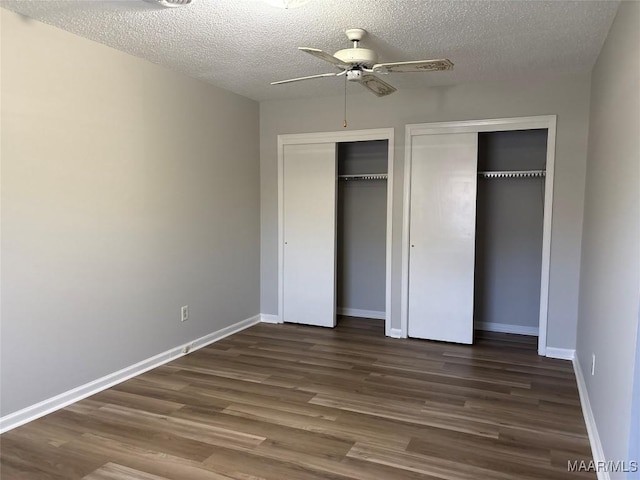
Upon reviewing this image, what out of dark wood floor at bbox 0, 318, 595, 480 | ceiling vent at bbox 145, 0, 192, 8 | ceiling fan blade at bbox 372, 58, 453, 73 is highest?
ceiling vent at bbox 145, 0, 192, 8

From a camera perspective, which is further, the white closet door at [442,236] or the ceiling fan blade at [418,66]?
the white closet door at [442,236]

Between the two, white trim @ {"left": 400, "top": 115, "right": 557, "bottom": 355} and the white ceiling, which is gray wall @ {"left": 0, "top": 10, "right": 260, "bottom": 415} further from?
white trim @ {"left": 400, "top": 115, "right": 557, "bottom": 355}

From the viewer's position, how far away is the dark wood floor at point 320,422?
2422 mm


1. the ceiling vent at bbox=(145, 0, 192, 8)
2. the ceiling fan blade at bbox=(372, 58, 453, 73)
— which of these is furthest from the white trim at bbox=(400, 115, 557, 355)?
the ceiling vent at bbox=(145, 0, 192, 8)

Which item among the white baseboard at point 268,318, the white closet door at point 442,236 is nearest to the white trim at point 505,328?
the white closet door at point 442,236

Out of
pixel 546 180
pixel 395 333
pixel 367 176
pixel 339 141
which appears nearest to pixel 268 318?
pixel 395 333

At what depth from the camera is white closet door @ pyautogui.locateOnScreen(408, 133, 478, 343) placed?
14.6 ft

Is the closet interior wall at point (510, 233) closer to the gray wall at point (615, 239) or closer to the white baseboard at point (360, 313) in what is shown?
the white baseboard at point (360, 313)

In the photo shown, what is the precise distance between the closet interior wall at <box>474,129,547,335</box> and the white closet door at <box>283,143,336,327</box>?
5.23ft

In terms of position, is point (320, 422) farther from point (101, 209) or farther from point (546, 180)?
point (546, 180)

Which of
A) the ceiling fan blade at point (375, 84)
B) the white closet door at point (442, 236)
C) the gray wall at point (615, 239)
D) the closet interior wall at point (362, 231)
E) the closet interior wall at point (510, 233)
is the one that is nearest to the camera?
the gray wall at point (615, 239)

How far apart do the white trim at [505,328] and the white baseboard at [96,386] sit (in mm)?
2723

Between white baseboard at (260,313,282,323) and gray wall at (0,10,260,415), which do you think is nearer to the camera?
gray wall at (0,10,260,415)

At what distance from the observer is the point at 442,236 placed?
4.57 metres
